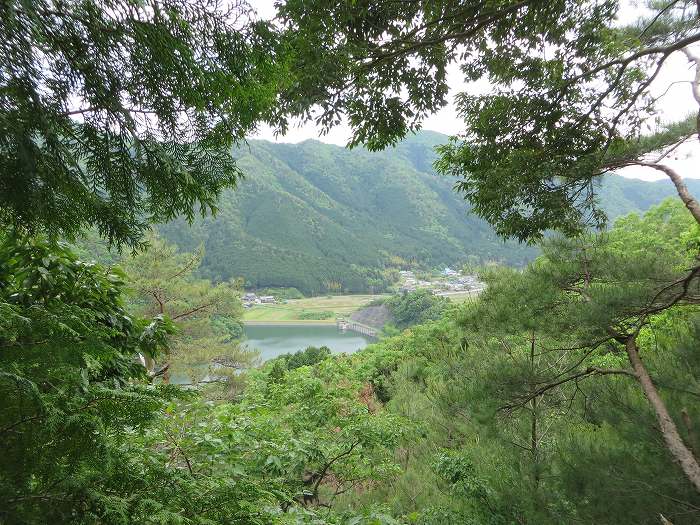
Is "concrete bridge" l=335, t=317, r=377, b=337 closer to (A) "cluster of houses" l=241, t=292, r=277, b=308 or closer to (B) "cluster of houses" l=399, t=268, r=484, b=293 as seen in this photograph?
(A) "cluster of houses" l=241, t=292, r=277, b=308

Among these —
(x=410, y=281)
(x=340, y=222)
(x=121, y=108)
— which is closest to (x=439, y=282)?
(x=410, y=281)

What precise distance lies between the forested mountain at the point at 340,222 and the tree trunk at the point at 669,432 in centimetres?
2846

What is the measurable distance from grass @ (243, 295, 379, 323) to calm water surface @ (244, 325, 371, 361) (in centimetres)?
183

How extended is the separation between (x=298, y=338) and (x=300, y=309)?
9.83m

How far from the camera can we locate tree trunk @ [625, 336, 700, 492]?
252 centimetres

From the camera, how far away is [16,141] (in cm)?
98

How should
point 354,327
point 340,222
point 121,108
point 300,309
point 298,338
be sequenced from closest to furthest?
point 121,108 < point 298,338 < point 354,327 < point 300,309 < point 340,222

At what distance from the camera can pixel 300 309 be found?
38656mm

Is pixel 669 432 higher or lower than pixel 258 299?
higher

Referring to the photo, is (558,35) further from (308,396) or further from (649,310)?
(308,396)

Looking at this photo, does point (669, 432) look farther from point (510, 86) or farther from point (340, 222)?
point (340, 222)

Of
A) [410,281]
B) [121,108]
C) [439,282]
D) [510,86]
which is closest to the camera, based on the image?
[121,108]

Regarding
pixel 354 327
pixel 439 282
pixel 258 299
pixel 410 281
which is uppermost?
pixel 410 281

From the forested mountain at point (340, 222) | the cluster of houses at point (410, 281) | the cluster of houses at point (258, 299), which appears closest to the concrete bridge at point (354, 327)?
the cluster of houses at point (258, 299)
